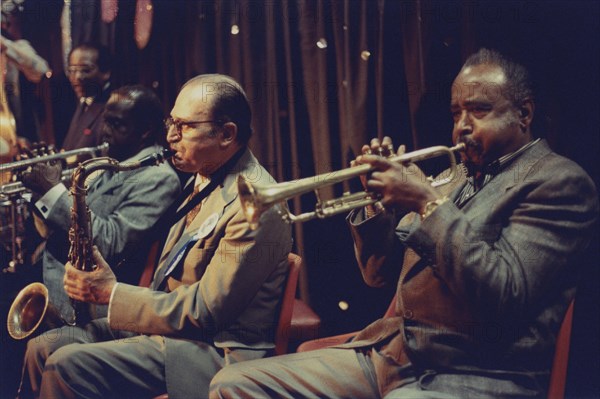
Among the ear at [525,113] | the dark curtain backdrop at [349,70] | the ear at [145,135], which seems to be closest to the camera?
the ear at [525,113]

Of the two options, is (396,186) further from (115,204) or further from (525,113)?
(115,204)

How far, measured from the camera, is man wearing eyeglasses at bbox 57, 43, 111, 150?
473 cm

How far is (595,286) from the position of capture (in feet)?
10.7

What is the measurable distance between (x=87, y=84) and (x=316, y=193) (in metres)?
2.65

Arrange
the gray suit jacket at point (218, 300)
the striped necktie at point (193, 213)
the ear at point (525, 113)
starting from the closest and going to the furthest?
the ear at point (525, 113), the gray suit jacket at point (218, 300), the striped necktie at point (193, 213)

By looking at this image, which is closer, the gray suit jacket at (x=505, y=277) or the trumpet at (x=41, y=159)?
the gray suit jacket at (x=505, y=277)

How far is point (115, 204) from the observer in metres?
4.02

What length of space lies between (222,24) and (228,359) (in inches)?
87.1

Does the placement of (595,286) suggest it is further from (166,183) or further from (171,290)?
(166,183)

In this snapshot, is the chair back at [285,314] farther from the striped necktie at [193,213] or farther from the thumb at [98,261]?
the thumb at [98,261]

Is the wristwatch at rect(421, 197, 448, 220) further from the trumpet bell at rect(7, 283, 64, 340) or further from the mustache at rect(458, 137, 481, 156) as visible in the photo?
the trumpet bell at rect(7, 283, 64, 340)

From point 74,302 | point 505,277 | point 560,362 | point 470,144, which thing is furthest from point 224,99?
point 560,362

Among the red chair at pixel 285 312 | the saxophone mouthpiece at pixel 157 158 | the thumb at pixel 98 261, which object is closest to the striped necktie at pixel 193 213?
the saxophone mouthpiece at pixel 157 158

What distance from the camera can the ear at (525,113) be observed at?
9.05 feet
